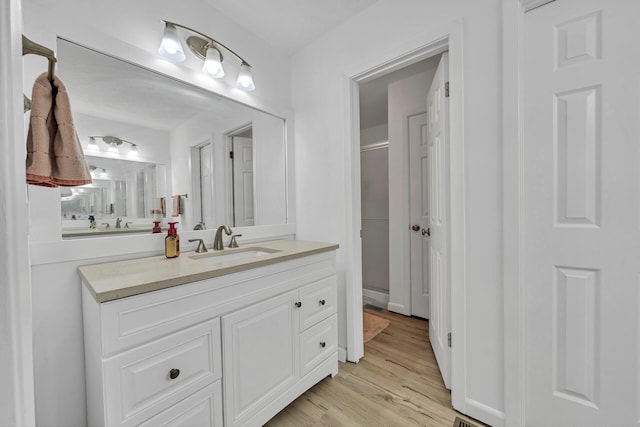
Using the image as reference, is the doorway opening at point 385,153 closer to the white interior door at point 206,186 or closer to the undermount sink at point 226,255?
the undermount sink at point 226,255

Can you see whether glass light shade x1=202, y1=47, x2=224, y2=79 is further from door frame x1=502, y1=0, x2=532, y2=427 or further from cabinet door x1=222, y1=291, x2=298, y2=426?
door frame x1=502, y1=0, x2=532, y2=427

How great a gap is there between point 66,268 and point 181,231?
53cm

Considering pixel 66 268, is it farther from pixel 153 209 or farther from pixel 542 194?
pixel 542 194

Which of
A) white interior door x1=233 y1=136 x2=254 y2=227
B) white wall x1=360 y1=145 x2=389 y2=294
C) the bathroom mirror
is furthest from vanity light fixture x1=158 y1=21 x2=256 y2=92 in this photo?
white wall x1=360 y1=145 x2=389 y2=294

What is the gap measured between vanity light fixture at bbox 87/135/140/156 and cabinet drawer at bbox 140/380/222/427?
48.8 inches

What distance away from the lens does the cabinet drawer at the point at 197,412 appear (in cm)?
98

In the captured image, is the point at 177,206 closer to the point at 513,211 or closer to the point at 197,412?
the point at 197,412

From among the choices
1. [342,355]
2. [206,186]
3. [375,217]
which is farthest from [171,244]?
[375,217]

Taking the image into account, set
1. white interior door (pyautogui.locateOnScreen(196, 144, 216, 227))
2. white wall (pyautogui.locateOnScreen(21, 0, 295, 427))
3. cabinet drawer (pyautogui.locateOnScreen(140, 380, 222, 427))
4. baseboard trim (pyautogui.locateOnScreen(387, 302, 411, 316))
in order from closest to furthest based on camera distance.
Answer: cabinet drawer (pyautogui.locateOnScreen(140, 380, 222, 427))
white wall (pyautogui.locateOnScreen(21, 0, 295, 427))
white interior door (pyautogui.locateOnScreen(196, 144, 216, 227))
baseboard trim (pyautogui.locateOnScreen(387, 302, 411, 316))

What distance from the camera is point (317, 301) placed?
161 cm

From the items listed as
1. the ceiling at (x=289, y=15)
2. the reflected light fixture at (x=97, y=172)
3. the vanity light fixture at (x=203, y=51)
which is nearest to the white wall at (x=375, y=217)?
the ceiling at (x=289, y=15)

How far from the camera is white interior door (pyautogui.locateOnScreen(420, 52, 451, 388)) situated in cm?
152

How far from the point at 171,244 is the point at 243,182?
2.37 ft

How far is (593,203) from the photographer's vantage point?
1.11m
